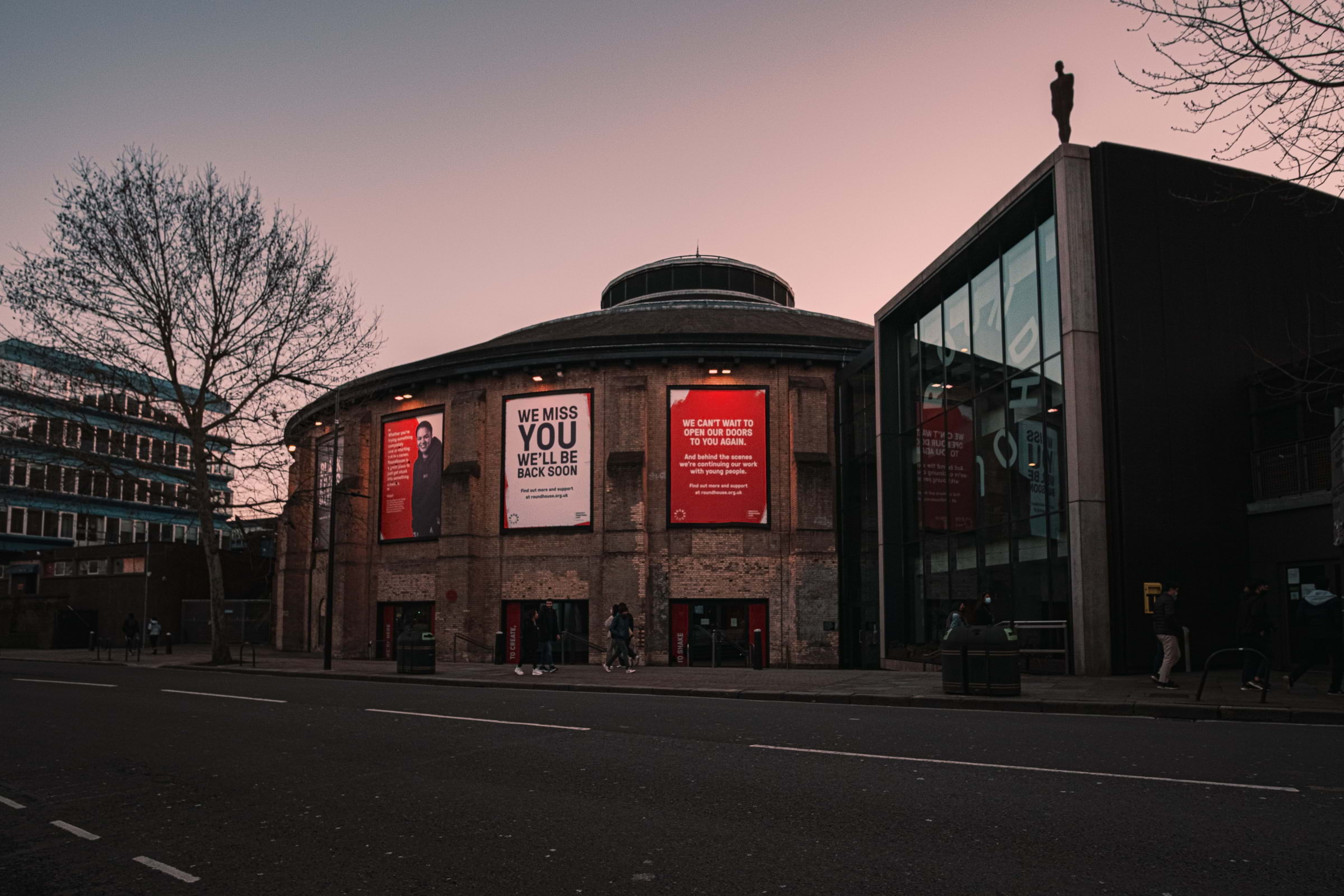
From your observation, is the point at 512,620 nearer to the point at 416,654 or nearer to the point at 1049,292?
the point at 416,654

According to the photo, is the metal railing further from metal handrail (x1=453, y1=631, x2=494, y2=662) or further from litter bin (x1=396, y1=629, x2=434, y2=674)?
metal handrail (x1=453, y1=631, x2=494, y2=662)

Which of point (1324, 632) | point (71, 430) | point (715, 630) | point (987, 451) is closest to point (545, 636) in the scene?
point (715, 630)

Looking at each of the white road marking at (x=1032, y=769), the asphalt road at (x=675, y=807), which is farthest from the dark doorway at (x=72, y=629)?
the white road marking at (x=1032, y=769)

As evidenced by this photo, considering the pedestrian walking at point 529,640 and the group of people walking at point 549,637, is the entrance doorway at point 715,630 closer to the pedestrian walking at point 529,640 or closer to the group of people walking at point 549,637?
the group of people walking at point 549,637

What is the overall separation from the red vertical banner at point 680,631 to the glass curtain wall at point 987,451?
281 inches

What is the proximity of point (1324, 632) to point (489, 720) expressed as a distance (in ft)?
36.7

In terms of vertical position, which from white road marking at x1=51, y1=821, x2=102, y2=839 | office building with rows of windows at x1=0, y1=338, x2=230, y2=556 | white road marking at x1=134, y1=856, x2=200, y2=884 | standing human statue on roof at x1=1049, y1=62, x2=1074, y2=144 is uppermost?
standing human statue on roof at x1=1049, y1=62, x2=1074, y2=144

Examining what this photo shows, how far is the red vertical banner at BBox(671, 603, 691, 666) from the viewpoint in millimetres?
30656

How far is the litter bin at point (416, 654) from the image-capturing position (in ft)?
78.9

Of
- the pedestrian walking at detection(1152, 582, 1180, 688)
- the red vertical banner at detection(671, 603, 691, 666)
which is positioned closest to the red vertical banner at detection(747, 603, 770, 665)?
the red vertical banner at detection(671, 603, 691, 666)

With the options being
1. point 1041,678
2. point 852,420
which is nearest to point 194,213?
point 852,420

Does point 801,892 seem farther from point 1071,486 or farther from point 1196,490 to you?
point 1196,490

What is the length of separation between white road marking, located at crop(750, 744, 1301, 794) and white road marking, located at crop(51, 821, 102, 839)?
208 inches

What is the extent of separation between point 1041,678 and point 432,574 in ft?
72.2
